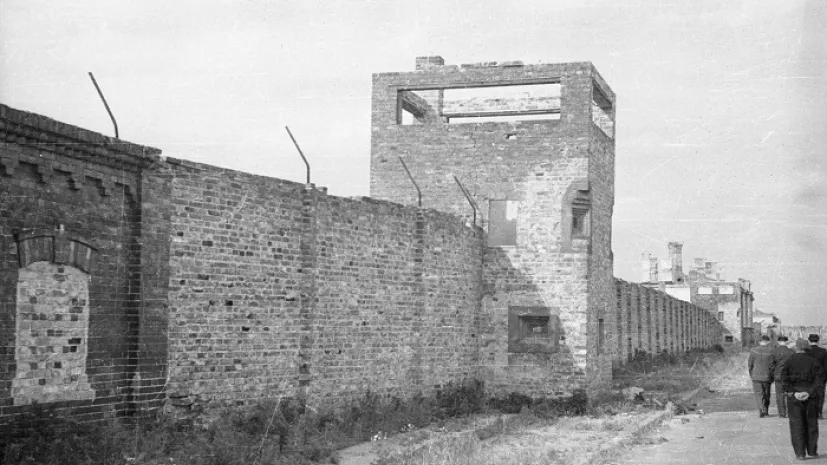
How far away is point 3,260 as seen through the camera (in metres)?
10.5

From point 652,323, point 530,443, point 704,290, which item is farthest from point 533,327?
point 704,290

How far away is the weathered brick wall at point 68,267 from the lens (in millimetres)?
10570

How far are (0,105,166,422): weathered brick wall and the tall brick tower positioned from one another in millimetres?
9358

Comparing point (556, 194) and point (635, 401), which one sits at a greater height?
point (556, 194)

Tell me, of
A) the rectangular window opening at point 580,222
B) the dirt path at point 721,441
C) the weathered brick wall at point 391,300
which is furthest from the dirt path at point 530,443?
the rectangular window opening at point 580,222

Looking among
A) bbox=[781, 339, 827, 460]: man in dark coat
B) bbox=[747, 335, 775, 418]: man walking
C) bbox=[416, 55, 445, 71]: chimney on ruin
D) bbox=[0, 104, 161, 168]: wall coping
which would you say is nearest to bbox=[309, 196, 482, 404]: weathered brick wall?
bbox=[0, 104, 161, 168]: wall coping

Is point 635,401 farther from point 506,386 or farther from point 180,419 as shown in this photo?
point 180,419

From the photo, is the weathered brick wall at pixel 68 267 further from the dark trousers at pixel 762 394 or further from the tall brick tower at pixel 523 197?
the dark trousers at pixel 762 394

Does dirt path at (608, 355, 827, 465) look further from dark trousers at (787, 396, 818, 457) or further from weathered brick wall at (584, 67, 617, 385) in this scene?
weathered brick wall at (584, 67, 617, 385)

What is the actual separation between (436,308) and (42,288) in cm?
910

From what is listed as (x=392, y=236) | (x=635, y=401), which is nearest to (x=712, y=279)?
(x=635, y=401)

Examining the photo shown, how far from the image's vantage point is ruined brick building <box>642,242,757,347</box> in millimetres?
71188

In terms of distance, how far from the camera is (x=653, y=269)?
7356cm

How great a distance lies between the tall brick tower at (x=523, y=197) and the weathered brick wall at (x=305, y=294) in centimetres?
99
